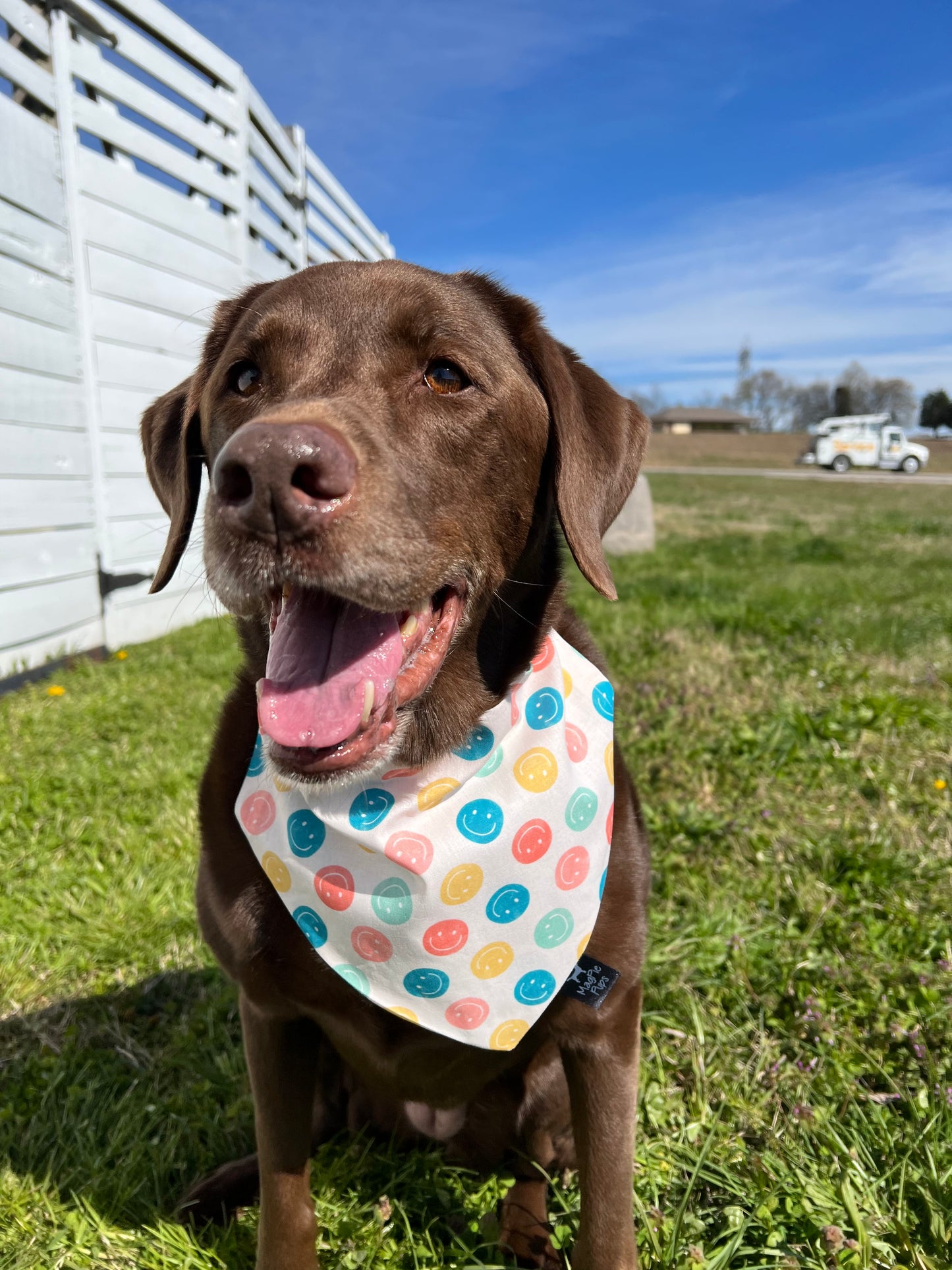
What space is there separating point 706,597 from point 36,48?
5726 mm

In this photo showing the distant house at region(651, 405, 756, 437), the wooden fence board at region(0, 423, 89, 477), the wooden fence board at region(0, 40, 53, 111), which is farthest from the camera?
the distant house at region(651, 405, 756, 437)

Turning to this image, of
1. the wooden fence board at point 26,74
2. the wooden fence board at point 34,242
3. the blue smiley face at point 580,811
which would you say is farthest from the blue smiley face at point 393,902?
the wooden fence board at point 26,74

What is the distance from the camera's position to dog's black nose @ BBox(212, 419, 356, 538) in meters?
1.29

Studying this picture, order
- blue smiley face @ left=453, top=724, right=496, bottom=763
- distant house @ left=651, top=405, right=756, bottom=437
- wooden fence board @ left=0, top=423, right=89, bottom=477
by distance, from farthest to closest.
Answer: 1. distant house @ left=651, top=405, right=756, bottom=437
2. wooden fence board @ left=0, top=423, right=89, bottom=477
3. blue smiley face @ left=453, top=724, right=496, bottom=763

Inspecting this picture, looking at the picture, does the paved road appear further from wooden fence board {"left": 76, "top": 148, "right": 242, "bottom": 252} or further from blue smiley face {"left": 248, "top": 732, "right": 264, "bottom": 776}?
blue smiley face {"left": 248, "top": 732, "right": 264, "bottom": 776}

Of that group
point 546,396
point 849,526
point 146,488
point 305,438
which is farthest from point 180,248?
point 849,526

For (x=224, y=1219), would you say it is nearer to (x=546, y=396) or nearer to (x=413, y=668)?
(x=413, y=668)

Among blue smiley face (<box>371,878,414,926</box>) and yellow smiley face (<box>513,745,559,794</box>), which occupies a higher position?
yellow smiley face (<box>513,745,559,794</box>)

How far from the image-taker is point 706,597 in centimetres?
682

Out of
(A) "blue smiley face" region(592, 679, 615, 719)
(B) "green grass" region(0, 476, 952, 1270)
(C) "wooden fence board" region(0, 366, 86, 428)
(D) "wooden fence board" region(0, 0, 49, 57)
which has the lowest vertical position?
(B) "green grass" region(0, 476, 952, 1270)

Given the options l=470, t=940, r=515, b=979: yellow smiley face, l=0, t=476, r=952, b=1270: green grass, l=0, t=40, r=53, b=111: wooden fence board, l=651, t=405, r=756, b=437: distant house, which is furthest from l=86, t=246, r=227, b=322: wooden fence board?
l=651, t=405, r=756, b=437: distant house

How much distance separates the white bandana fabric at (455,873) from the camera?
167 cm

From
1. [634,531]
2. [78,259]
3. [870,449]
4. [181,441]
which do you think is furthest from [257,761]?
[870,449]

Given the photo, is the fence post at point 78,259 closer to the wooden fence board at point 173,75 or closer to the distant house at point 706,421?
the wooden fence board at point 173,75
